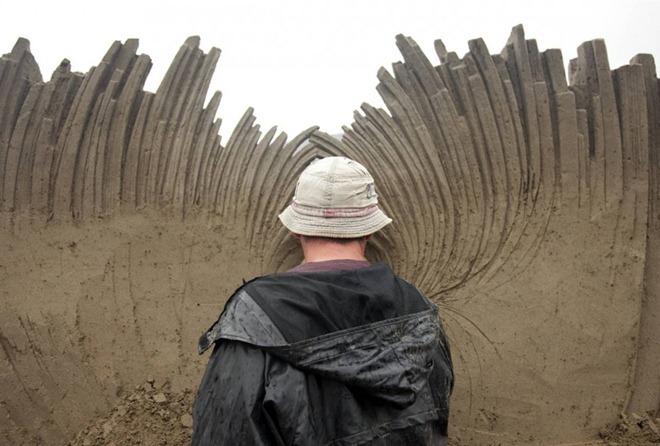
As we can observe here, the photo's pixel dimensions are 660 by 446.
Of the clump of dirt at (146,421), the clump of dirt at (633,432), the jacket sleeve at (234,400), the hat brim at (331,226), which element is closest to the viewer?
the jacket sleeve at (234,400)

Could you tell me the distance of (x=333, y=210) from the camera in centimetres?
165

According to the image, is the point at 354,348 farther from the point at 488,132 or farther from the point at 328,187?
the point at 488,132

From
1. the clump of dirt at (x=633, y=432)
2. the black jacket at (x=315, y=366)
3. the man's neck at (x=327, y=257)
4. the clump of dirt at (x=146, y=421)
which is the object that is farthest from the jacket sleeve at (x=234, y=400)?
the clump of dirt at (x=633, y=432)

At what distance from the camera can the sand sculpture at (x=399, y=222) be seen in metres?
3.16

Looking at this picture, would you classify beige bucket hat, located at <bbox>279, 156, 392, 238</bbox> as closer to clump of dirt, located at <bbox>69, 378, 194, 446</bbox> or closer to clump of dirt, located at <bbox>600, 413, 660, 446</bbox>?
clump of dirt, located at <bbox>69, 378, 194, 446</bbox>

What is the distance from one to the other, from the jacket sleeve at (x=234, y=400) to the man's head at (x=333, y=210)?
341 millimetres

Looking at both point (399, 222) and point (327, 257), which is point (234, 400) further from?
point (399, 222)

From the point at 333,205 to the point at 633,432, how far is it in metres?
2.49

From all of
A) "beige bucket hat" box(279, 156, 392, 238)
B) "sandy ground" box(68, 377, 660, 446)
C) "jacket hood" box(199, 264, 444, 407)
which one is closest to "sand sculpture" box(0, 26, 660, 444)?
"sandy ground" box(68, 377, 660, 446)

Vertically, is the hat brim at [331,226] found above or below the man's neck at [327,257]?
above

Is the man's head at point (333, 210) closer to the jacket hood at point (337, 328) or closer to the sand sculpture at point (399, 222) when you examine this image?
the jacket hood at point (337, 328)

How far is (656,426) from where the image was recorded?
333 cm

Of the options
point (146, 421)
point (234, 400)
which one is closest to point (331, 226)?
point (234, 400)

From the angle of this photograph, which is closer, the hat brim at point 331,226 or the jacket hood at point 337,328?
the jacket hood at point 337,328
